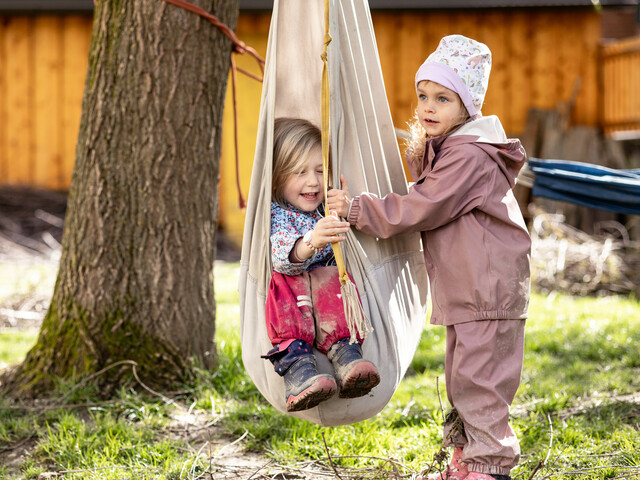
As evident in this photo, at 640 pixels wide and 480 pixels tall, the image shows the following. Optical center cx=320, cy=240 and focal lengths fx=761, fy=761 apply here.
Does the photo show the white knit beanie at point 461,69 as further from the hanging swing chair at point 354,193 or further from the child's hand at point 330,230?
the child's hand at point 330,230

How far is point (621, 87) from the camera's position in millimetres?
A: 8703

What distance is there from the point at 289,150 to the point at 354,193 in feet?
0.88

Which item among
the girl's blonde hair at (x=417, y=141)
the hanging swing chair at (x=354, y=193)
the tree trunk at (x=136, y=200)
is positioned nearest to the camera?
the hanging swing chair at (x=354, y=193)

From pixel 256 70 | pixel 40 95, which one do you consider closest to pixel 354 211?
pixel 256 70

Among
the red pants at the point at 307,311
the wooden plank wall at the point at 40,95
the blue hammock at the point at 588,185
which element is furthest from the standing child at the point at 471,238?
the wooden plank wall at the point at 40,95

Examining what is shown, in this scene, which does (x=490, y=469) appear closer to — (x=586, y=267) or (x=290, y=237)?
(x=290, y=237)

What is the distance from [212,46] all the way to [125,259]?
100 cm

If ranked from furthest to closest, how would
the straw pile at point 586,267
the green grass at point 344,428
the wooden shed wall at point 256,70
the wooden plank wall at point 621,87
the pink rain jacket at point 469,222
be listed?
the wooden shed wall at point 256,70 < the wooden plank wall at point 621,87 < the straw pile at point 586,267 < the green grass at point 344,428 < the pink rain jacket at point 469,222

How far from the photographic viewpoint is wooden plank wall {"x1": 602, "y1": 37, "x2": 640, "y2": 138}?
8531 millimetres

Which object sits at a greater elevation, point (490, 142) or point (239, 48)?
point (239, 48)

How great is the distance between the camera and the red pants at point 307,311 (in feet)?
7.72

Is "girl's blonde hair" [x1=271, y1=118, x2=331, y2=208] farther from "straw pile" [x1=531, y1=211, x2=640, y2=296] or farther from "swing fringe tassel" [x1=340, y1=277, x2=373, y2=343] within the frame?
"straw pile" [x1=531, y1=211, x2=640, y2=296]

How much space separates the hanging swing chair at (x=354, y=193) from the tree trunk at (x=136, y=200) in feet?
2.36

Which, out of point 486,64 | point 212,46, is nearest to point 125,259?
point 212,46
